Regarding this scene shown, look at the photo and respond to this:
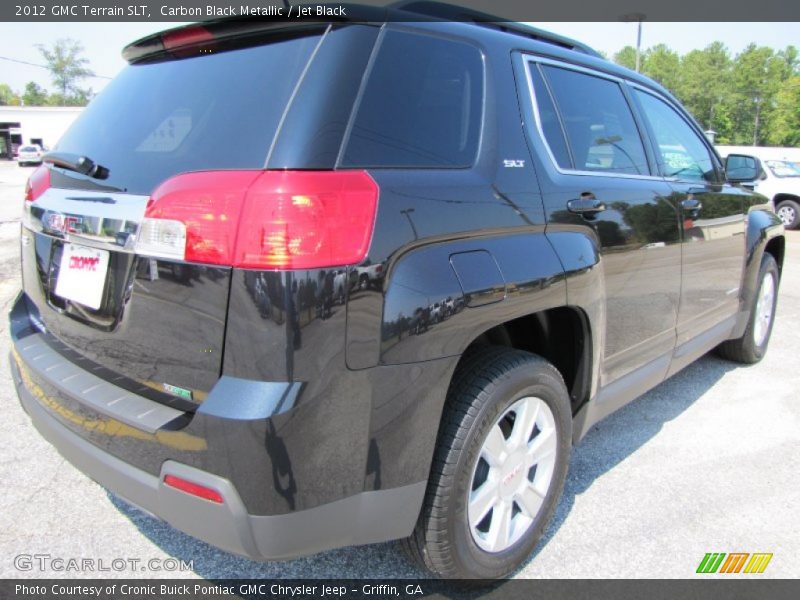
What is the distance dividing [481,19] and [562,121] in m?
0.52

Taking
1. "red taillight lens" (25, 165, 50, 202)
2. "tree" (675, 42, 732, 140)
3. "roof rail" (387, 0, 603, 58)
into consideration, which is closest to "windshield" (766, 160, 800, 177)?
"roof rail" (387, 0, 603, 58)

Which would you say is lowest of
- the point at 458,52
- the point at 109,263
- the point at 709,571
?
the point at 709,571

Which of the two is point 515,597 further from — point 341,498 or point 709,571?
point 341,498

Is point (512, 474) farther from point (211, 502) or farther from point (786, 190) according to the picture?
point (786, 190)

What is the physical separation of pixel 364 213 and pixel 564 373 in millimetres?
1396

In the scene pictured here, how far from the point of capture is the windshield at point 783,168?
46.1 feet

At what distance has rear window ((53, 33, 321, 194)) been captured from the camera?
1.63m

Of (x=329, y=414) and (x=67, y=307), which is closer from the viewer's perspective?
(x=329, y=414)

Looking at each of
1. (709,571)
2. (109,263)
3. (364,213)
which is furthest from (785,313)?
(109,263)

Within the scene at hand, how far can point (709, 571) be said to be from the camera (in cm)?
232

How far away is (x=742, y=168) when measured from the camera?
397 cm

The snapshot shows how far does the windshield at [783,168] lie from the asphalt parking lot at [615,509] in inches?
496

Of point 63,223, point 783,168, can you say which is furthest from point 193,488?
point 783,168

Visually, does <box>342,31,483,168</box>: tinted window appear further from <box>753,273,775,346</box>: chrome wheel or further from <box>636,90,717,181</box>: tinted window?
<box>753,273,775,346</box>: chrome wheel
